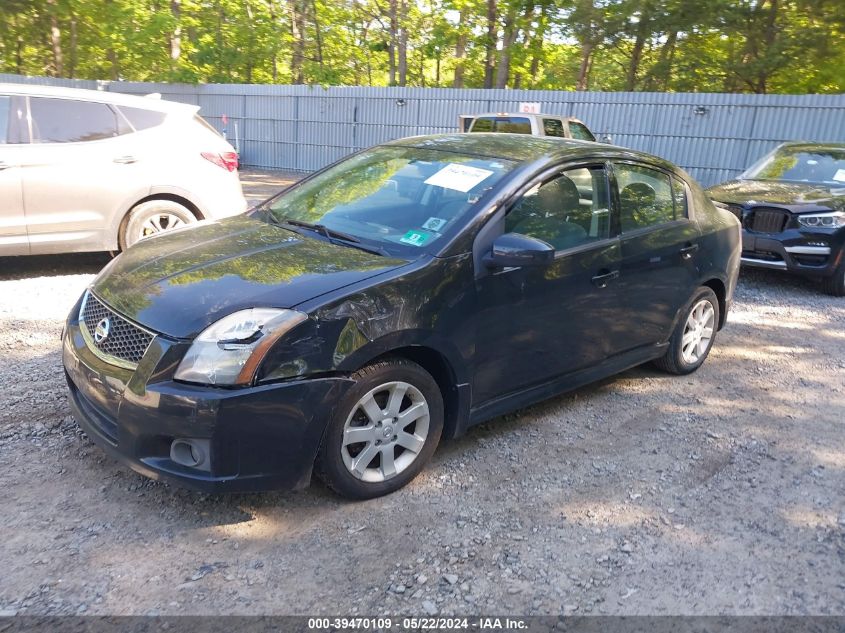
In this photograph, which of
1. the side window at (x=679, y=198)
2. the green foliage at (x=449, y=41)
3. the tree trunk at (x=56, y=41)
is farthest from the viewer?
the tree trunk at (x=56, y=41)

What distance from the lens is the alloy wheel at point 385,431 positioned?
3.15 meters

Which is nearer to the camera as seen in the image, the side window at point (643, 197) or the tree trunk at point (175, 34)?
the side window at point (643, 197)

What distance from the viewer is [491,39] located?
24.0 meters

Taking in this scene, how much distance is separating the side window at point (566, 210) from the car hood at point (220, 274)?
32.4 inches

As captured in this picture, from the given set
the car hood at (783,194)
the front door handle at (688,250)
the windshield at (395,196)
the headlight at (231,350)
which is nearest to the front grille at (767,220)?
the car hood at (783,194)

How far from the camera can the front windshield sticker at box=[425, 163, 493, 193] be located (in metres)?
3.81

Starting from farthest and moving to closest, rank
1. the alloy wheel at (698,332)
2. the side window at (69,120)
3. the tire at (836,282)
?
1. the tire at (836,282)
2. the side window at (69,120)
3. the alloy wheel at (698,332)

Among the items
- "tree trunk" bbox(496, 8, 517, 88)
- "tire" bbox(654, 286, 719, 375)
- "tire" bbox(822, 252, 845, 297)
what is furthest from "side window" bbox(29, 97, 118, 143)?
"tree trunk" bbox(496, 8, 517, 88)

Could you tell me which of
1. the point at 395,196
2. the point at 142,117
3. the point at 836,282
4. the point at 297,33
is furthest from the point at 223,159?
the point at 297,33

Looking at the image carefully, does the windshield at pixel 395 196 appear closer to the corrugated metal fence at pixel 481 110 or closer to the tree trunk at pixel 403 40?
the corrugated metal fence at pixel 481 110

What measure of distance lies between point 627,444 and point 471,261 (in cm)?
153

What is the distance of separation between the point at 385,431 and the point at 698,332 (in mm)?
2975

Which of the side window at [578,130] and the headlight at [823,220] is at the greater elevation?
the side window at [578,130]

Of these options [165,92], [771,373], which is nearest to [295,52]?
[165,92]
